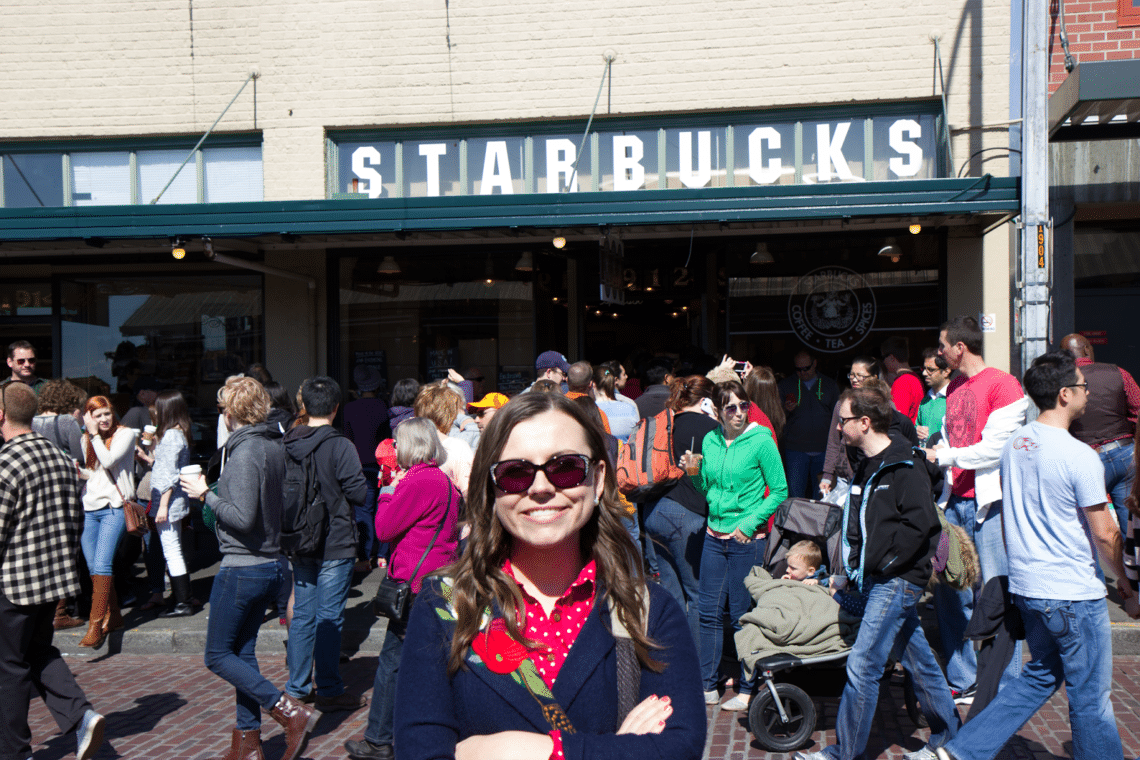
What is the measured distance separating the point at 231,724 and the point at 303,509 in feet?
4.81

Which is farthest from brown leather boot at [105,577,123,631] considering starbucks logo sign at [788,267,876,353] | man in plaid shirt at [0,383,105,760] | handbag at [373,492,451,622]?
starbucks logo sign at [788,267,876,353]

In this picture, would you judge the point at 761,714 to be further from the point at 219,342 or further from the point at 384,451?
the point at 219,342

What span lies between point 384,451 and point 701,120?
6161 millimetres

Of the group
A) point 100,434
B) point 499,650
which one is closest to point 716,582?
point 499,650

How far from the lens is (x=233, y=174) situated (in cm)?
1082

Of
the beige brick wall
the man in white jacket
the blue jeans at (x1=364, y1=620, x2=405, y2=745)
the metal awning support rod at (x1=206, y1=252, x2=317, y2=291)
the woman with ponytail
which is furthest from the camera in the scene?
the beige brick wall

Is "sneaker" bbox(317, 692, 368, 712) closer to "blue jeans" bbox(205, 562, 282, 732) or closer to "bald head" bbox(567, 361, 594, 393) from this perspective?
"blue jeans" bbox(205, 562, 282, 732)

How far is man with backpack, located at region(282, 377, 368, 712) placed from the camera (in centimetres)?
514

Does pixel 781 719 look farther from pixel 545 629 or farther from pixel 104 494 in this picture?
pixel 104 494

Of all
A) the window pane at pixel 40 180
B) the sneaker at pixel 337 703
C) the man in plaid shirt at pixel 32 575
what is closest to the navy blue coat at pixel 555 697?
the man in plaid shirt at pixel 32 575

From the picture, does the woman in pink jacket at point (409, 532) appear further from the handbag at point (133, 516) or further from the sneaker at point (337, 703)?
the handbag at point (133, 516)

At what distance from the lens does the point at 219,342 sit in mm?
10984

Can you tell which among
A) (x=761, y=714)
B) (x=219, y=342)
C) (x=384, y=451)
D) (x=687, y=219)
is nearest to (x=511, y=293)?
(x=687, y=219)

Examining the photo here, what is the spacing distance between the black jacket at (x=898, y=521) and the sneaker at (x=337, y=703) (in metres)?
3.31
